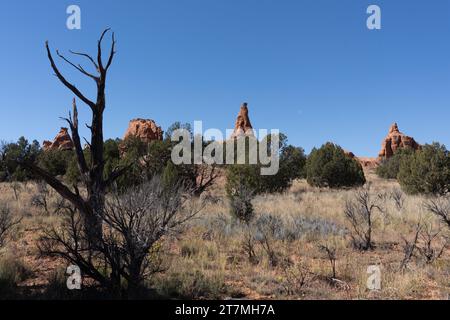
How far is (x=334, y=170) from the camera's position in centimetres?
2747

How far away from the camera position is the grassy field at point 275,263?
21.1 ft

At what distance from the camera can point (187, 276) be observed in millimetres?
7086

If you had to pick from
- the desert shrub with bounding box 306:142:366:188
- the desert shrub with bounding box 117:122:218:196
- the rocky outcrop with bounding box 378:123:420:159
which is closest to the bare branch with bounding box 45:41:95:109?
the desert shrub with bounding box 117:122:218:196

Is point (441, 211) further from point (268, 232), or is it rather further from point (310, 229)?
point (268, 232)

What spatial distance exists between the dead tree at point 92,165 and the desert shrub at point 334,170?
22167 millimetres

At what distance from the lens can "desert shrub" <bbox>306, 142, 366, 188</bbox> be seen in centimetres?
2731

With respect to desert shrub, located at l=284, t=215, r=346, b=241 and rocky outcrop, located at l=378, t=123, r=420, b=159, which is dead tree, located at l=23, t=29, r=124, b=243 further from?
rocky outcrop, located at l=378, t=123, r=420, b=159

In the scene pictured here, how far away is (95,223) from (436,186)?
65.3 ft

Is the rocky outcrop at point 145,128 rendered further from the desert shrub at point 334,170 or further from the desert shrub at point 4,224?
the desert shrub at point 4,224

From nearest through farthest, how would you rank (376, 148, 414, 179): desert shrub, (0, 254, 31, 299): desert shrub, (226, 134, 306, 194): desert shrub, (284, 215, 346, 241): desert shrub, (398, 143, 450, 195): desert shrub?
(0, 254, 31, 299): desert shrub → (284, 215, 346, 241): desert shrub → (398, 143, 450, 195): desert shrub → (226, 134, 306, 194): desert shrub → (376, 148, 414, 179): desert shrub

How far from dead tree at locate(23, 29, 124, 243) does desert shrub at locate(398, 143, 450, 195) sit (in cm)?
1899

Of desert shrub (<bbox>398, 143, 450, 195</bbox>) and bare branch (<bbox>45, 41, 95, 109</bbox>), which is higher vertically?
bare branch (<bbox>45, 41, 95, 109</bbox>)
